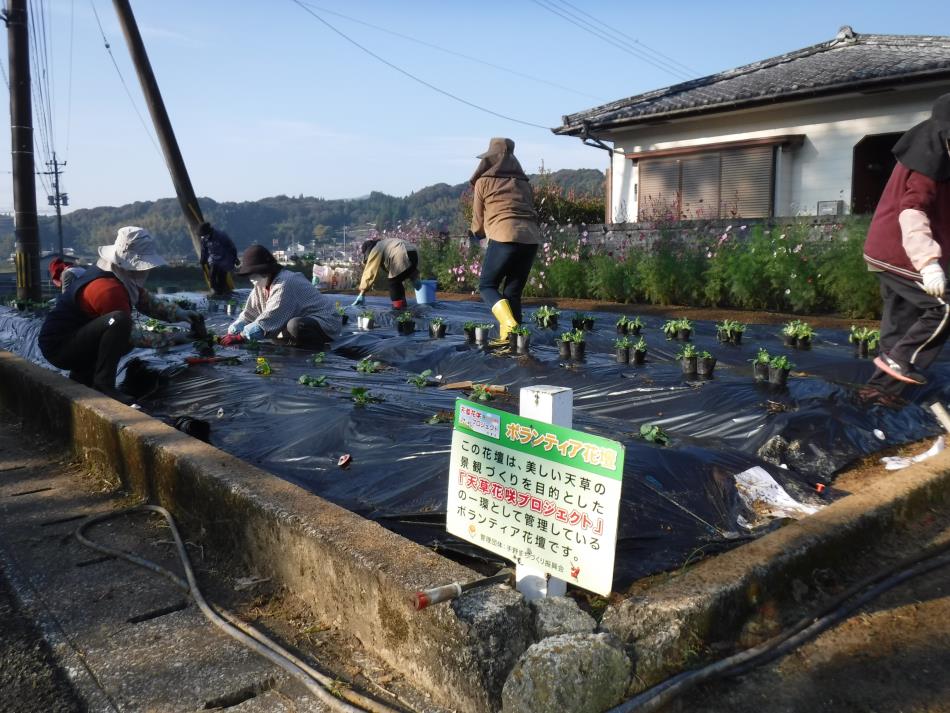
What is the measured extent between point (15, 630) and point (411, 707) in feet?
4.30

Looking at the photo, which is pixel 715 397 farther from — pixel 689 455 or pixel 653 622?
pixel 653 622

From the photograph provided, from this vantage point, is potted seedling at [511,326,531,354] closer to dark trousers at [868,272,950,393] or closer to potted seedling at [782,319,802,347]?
potted seedling at [782,319,802,347]

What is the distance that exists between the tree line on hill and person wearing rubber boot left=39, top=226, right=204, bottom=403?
5797 cm

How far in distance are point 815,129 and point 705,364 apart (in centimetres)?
1058

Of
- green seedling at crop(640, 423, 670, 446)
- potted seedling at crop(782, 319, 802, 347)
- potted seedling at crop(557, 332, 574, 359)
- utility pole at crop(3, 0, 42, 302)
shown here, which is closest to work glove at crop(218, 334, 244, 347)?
potted seedling at crop(557, 332, 574, 359)

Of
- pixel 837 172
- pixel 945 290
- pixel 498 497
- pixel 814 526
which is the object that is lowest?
pixel 814 526

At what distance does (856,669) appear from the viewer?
1896mm

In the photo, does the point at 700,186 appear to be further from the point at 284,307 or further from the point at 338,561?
the point at 338,561

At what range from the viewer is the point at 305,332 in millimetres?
6383

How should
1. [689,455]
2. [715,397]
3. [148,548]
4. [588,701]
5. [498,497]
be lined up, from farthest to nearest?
[715,397]
[689,455]
[148,548]
[498,497]
[588,701]

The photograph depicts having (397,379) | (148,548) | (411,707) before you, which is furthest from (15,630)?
(397,379)

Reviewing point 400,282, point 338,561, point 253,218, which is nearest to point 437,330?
point 400,282

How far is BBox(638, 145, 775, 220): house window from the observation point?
1402 cm

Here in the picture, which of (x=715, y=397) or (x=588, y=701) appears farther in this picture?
(x=715, y=397)
